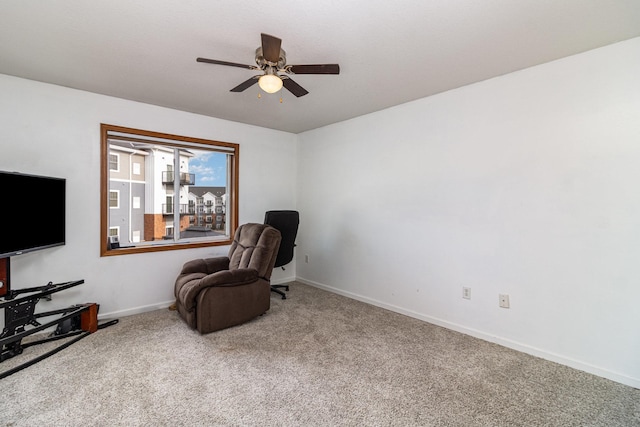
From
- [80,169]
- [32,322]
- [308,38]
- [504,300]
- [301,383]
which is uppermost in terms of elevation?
[308,38]

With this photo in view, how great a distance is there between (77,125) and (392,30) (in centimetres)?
315

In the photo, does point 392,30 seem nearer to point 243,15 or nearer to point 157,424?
point 243,15

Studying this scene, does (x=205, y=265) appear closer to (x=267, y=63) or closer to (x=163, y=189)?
(x=163, y=189)

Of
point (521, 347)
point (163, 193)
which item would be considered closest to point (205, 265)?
point (163, 193)

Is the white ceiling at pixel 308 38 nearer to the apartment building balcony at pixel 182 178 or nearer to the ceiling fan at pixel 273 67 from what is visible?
the ceiling fan at pixel 273 67

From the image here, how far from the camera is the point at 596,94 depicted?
2137 millimetres

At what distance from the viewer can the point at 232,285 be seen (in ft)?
9.41

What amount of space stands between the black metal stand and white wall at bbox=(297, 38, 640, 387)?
2972 millimetres

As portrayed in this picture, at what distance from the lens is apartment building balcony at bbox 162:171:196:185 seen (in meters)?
3.74

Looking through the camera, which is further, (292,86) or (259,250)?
(259,250)

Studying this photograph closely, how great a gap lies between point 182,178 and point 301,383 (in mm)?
2964

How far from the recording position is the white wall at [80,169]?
2.66m

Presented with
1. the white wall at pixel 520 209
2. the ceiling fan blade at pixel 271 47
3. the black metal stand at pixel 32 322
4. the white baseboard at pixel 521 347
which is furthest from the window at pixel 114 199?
the white baseboard at pixel 521 347

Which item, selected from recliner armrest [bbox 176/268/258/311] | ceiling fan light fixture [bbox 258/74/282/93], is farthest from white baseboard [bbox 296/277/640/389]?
ceiling fan light fixture [bbox 258/74/282/93]
